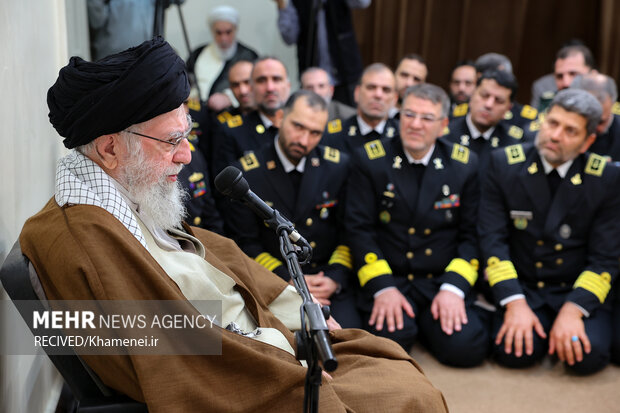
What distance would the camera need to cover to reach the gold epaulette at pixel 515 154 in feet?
10.9

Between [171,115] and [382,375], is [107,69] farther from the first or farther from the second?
[382,375]

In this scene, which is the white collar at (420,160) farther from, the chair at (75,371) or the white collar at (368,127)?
the chair at (75,371)

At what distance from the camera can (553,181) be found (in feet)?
10.6

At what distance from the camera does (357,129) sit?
4.28 metres

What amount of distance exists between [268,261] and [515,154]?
1318mm

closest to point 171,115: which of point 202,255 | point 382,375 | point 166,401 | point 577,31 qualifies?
point 202,255

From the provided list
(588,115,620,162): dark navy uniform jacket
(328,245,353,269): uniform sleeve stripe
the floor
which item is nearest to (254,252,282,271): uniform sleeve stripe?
(328,245,353,269): uniform sleeve stripe

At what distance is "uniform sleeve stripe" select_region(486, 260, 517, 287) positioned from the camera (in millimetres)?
3184

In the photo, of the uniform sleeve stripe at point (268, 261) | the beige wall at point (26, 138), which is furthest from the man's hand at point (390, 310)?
the beige wall at point (26, 138)

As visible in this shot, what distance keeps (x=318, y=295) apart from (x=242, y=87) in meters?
1.83

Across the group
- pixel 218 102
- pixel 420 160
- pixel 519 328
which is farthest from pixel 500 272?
pixel 218 102

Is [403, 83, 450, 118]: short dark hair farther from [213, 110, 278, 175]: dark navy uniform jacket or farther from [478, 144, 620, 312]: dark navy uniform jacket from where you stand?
[213, 110, 278, 175]: dark navy uniform jacket

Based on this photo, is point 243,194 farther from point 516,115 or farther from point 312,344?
point 516,115

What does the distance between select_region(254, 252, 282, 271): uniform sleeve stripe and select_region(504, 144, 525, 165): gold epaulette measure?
1.23m
